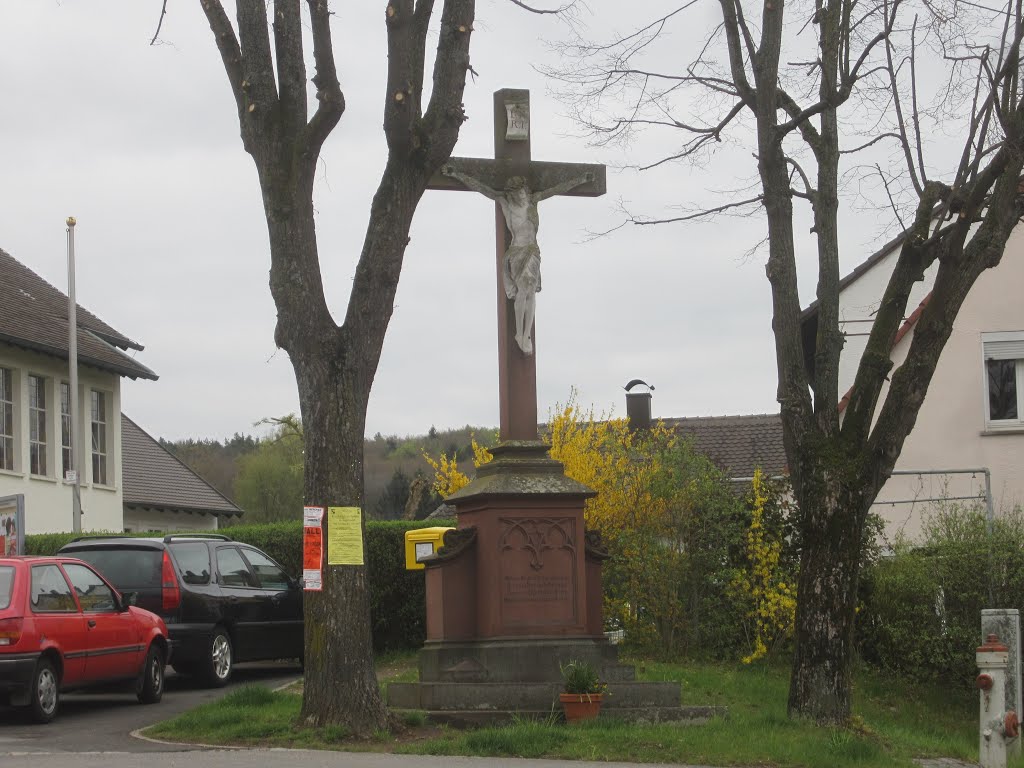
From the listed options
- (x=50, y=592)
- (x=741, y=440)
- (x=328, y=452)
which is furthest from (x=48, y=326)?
(x=328, y=452)

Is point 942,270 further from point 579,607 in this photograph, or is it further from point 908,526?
point 908,526

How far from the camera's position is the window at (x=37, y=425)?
113 feet

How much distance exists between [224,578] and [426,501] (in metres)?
52.7

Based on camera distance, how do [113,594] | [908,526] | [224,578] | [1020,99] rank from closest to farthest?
[1020,99]
[113,594]
[224,578]
[908,526]

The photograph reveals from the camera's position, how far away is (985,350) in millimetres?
25859

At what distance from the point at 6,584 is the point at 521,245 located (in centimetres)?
565

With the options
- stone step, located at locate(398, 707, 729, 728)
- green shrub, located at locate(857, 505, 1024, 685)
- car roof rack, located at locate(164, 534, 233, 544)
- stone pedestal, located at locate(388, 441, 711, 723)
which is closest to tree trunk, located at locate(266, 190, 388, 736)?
stone step, located at locate(398, 707, 729, 728)

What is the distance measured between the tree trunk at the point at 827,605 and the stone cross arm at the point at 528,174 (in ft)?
13.2

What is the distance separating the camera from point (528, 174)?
1477cm

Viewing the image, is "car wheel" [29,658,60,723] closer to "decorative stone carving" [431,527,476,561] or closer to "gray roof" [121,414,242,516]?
"decorative stone carving" [431,527,476,561]

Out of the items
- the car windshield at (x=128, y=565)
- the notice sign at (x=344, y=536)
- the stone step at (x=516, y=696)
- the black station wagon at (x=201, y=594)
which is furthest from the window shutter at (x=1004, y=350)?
the notice sign at (x=344, y=536)

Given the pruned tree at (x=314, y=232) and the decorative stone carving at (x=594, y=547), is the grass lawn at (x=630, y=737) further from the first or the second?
the decorative stone carving at (x=594, y=547)

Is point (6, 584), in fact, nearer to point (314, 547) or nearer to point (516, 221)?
point (314, 547)

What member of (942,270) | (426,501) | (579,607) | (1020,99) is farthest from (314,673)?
(426,501)
